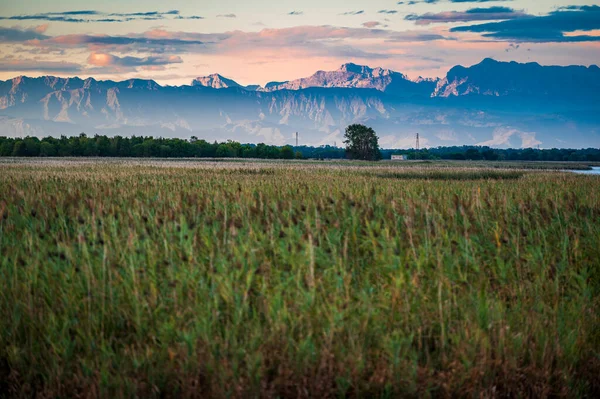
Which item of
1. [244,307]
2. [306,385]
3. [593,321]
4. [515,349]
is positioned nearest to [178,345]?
[244,307]

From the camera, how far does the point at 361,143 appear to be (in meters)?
147

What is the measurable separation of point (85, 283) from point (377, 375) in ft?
14.0

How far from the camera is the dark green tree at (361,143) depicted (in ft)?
480

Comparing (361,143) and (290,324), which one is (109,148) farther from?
(290,324)

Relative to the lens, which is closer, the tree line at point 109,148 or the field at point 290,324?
the field at point 290,324

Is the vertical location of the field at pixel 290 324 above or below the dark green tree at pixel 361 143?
below

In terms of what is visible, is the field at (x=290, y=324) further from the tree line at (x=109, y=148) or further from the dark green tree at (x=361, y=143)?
the tree line at (x=109, y=148)

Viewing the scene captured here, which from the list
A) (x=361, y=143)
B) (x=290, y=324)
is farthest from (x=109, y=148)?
(x=290, y=324)

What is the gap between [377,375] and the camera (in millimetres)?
5844

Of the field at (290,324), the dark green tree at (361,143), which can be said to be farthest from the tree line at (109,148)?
the field at (290,324)

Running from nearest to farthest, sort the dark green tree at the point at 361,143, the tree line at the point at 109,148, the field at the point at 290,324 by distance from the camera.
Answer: the field at the point at 290,324, the tree line at the point at 109,148, the dark green tree at the point at 361,143

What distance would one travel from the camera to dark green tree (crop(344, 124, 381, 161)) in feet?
480

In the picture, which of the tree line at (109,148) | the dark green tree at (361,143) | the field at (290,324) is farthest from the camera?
the dark green tree at (361,143)

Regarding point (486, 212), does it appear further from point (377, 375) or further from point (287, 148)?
point (287, 148)
